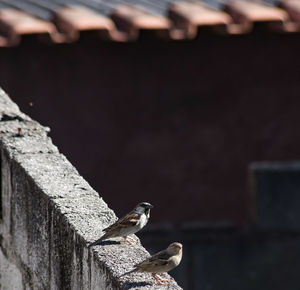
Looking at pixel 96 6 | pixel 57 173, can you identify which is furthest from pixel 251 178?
pixel 57 173

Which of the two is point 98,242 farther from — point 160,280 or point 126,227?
point 160,280

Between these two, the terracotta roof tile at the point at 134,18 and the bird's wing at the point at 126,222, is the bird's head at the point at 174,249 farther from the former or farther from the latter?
the terracotta roof tile at the point at 134,18

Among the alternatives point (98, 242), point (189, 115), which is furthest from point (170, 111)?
point (98, 242)

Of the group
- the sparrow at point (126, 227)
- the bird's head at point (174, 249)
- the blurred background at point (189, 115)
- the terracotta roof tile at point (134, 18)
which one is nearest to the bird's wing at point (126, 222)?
the sparrow at point (126, 227)

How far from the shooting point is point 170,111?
1014cm

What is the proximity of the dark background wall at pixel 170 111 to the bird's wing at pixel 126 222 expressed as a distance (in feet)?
15.6

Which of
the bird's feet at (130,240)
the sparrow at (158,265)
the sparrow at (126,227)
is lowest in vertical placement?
the sparrow at (158,265)

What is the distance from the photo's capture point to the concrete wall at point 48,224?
4434 millimetres

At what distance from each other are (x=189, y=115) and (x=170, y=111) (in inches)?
6.9

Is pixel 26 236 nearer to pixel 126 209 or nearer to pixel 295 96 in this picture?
pixel 126 209

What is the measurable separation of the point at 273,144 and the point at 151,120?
119cm

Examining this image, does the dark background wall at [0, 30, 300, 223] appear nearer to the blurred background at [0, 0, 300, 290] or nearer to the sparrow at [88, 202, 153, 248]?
the blurred background at [0, 0, 300, 290]

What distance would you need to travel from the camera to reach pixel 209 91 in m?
10.2

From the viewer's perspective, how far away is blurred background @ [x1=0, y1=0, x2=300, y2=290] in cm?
956
